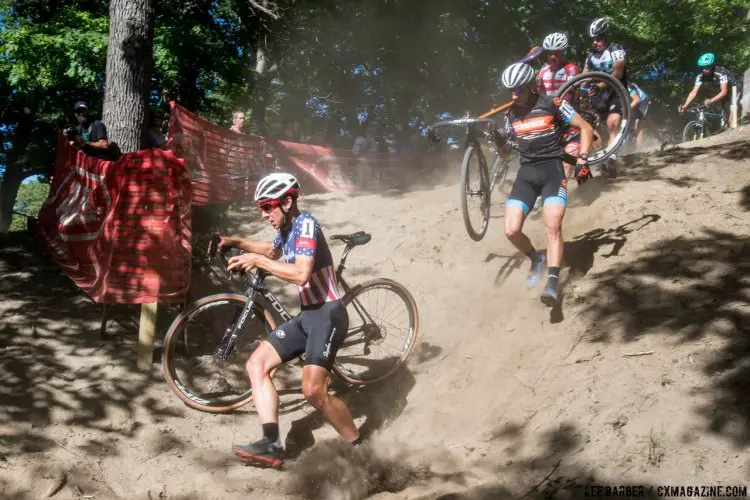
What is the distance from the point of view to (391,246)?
8203mm

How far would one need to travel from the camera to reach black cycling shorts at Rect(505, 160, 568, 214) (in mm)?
5703

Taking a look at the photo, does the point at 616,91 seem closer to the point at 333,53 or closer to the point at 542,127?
the point at 542,127

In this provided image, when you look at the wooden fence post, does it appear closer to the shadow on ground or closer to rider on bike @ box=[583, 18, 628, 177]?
the shadow on ground

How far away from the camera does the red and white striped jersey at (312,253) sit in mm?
4415

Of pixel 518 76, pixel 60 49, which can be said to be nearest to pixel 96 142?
pixel 518 76

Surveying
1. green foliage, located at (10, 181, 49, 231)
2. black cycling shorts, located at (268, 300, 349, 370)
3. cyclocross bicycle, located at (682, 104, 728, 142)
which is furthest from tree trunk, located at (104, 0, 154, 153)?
green foliage, located at (10, 181, 49, 231)

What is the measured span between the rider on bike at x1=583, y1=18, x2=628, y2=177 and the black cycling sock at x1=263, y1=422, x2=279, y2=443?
5.43m

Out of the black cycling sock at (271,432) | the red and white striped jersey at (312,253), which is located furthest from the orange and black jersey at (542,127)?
the black cycling sock at (271,432)

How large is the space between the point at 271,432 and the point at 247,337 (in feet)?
4.04

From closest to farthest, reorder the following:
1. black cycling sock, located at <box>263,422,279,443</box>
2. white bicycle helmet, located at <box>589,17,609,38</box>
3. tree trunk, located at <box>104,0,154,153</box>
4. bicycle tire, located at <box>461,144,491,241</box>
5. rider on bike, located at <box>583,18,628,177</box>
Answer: black cycling sock, located at <box>263,422,279,443</box> → bicycle tire, located at <box>461,144,491,241</box> → tree trunk, located at <box>104,0,154,153</box> → rider on bike, located at <box>583,18,628,177</box> → white bicycle helmet, located at <box>589,17,609,38</box>

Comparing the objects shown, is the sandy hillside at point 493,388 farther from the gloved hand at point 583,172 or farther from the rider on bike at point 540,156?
the gloved hand at point 583,172

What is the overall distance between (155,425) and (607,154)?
18.0 feet

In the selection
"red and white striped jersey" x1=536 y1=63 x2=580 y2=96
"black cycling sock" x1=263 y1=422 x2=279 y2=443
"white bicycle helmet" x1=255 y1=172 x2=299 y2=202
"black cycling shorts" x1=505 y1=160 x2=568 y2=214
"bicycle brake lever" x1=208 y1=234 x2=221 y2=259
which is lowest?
"black cycling sock" x1=263 y1=422 x2=279 y2=443

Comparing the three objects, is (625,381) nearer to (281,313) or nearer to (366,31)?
(281,313)
